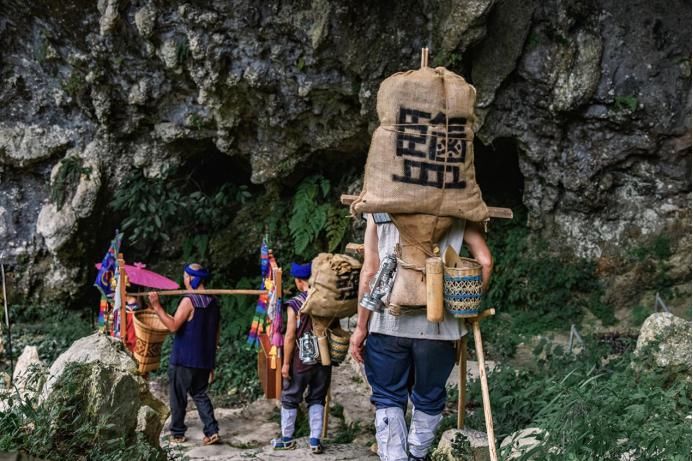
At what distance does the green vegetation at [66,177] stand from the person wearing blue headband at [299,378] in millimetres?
5278

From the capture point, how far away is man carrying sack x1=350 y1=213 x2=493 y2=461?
15.2 ft

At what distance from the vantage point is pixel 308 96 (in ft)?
30.5

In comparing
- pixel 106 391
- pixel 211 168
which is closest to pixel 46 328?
pixel 211 168

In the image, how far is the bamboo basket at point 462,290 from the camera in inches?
175

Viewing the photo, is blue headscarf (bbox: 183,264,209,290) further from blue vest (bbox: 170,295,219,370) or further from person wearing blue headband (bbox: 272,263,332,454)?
person wearing blue headband (bbox: 272,263,332,454)

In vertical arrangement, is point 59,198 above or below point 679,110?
below

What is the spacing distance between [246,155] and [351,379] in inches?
146

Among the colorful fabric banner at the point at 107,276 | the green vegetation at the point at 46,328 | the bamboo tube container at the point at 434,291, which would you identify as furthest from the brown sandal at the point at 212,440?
the green vegetation at the point at 46,328

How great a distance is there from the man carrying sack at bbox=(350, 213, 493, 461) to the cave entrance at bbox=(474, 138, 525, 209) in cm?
623

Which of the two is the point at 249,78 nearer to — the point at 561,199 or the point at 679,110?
the point at 561,199

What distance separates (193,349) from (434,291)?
Result: 9.28ft

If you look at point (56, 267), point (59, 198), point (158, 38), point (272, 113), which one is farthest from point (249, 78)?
point (56, 267)

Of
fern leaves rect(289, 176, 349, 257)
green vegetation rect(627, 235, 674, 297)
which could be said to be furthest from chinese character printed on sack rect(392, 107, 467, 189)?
green vegetation rect(627, 235, 674, 297)

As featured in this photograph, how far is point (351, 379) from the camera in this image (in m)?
8.01
